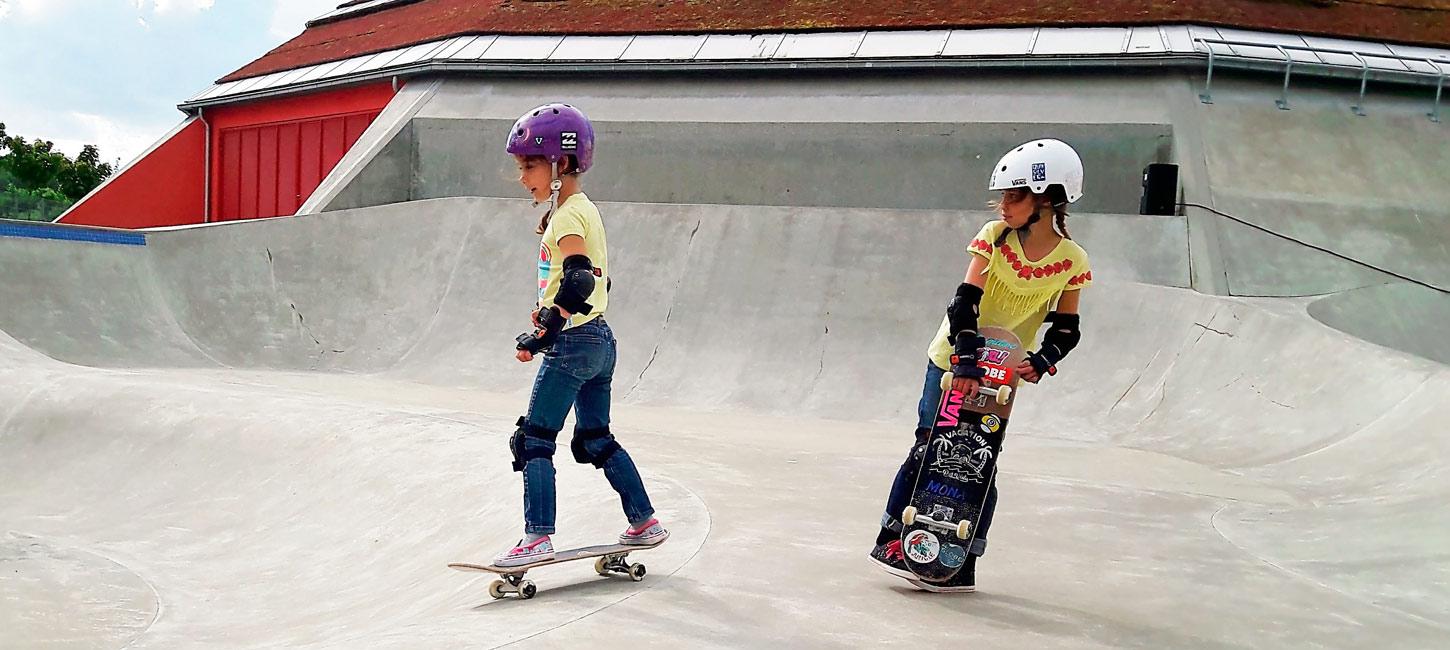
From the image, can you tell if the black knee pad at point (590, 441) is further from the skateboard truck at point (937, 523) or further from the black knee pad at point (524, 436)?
the skateboard truck at point (937, 523)

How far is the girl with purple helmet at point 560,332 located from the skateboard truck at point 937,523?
1.12 m

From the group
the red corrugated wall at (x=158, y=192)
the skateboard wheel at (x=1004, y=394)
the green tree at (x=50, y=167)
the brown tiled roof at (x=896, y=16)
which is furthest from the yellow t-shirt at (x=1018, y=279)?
the green tree at (x=50, y=167)

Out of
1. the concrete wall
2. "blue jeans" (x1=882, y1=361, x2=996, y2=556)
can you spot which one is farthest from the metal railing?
"blue jeans" (x1=882, y1=361, x2=996, y2=556)

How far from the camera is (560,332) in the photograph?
4375 millimetres

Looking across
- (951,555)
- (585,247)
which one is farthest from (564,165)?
(951,555)

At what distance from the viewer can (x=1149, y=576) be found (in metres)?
5.15

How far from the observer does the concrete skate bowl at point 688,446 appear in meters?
4.63

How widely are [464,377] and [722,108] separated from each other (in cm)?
645

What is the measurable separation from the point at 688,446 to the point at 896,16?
11.7 m

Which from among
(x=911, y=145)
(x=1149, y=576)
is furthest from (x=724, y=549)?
(x=911, y=145)

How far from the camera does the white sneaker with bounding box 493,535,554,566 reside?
170 inches

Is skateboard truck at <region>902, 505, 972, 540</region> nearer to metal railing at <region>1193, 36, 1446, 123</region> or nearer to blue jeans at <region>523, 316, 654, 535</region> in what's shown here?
blue jeans at <region>523, 316, 654, 535</region>

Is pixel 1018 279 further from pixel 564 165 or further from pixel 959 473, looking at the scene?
pixel 564 165

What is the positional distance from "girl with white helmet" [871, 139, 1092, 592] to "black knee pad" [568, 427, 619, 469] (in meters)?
1.09
